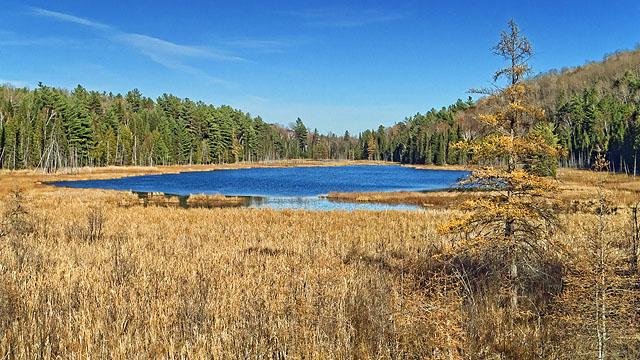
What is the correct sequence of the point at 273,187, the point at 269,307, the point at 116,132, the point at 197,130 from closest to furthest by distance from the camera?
1. the point at 269,307
2. the point at 273,187
3. the point at 116,132
4. the point at 197,130

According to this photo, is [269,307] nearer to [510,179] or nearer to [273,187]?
[510,179]

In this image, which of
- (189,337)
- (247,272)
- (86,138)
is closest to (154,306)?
(189,337)

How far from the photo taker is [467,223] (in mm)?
7625

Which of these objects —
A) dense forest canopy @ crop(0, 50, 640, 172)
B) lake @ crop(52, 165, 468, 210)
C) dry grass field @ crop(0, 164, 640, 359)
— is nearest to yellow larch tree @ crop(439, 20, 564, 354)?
dry grass field @ crop(0, 164, 640, 359)

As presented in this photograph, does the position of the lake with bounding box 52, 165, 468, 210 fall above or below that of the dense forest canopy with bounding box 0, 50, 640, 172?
below

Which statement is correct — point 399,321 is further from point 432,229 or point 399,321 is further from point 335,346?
point 432,229

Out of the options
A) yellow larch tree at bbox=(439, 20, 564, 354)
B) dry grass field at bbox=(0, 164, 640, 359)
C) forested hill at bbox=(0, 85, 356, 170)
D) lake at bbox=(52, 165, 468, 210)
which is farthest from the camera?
forested hill at bbox=(0, 85, 356, 170)

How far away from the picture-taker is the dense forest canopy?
72.9 metres

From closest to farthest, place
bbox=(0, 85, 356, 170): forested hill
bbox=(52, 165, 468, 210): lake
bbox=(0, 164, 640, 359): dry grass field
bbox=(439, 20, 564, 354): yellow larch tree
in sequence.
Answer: bbox=(0, 164, 640, 359): dry grass field → bbox=(439, 20, 564, 354): yellow larch tree → bbox=(52, 165, 468, 210): lake → bbox=(0, 85, 356, 170): forested hill

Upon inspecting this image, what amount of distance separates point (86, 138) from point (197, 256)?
279ft

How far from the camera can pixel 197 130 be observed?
116 metres

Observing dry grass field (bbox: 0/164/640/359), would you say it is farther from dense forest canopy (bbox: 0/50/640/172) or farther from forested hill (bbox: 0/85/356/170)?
forested hill (bbox: 0/85/356/170)

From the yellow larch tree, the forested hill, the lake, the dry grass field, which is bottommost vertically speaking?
the lake

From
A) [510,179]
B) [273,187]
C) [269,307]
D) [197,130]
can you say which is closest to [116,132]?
[197,130]
